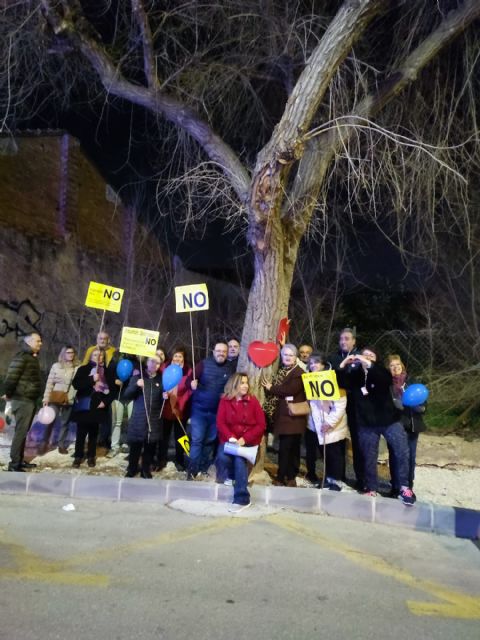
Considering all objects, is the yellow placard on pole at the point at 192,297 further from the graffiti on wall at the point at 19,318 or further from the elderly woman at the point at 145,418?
the graffiti on wall at the point at 19,318

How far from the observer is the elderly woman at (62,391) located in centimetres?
785

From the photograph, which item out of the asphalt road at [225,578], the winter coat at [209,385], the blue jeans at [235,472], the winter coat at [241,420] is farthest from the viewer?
the winter coat at [209,385]

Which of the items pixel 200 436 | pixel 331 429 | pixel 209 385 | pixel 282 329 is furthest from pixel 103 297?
pixel 331 429

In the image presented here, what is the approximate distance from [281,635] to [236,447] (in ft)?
9.28

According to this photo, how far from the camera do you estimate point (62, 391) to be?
789 centimetres

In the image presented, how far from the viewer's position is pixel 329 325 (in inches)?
471

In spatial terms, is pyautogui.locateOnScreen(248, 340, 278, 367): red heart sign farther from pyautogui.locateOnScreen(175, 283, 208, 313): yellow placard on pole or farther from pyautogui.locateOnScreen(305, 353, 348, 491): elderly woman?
pyautogui.locateOnScreen(175, 283, 208, 313): yellow placard on pole

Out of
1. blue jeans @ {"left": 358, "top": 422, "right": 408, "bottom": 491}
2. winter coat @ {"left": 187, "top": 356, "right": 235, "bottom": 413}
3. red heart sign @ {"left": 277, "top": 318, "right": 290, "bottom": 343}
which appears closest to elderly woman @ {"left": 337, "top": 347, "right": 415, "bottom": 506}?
blue jeans @ {"left": 358, "top": 422, "right": 408, "bottom": 491}

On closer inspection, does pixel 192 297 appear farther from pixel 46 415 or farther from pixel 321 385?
pixel 46 415

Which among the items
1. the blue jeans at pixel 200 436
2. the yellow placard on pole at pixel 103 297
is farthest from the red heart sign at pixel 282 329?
the yellow placard on pole at pixel 103 297

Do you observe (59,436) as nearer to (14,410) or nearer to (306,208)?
(14,410)

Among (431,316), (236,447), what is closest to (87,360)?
(236,447)

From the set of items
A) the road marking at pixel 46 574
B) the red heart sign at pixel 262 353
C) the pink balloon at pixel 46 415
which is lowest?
the road marking at pixel 46 574

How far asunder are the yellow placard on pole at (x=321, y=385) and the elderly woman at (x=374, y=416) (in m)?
0.29
